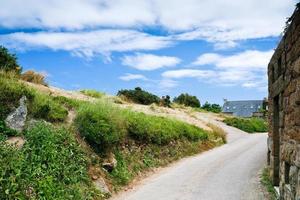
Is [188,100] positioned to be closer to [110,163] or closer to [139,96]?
[139,96]

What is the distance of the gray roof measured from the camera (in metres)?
75.6

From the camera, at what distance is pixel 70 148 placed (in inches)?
475

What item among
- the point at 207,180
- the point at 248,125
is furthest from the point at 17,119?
the point at 248,125

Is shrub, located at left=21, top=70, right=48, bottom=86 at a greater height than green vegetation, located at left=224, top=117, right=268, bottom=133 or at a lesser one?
greater

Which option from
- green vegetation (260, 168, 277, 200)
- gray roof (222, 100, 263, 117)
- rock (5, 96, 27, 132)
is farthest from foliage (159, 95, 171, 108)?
gray roof (222, 100, 263, 117)

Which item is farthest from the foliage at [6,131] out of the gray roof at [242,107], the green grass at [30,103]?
the gray roof at [242,107]

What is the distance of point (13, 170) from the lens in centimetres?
902

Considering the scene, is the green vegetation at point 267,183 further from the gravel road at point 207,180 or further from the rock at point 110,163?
the rock at point 110,163

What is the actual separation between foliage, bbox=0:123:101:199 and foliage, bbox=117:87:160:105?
21310mm

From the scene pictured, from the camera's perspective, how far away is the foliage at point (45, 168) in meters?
8.91

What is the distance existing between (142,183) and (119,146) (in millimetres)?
1564

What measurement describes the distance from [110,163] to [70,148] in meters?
1.82

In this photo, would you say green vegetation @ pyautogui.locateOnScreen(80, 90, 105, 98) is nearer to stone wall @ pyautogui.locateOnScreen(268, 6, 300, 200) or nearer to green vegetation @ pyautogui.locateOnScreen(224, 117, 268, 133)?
green vegetation @ pyautogui.locateOnScreen(224, 117, 268, 133)

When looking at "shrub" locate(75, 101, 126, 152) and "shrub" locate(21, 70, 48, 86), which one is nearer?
"shrub" locate(75, 101, 126, 152)
